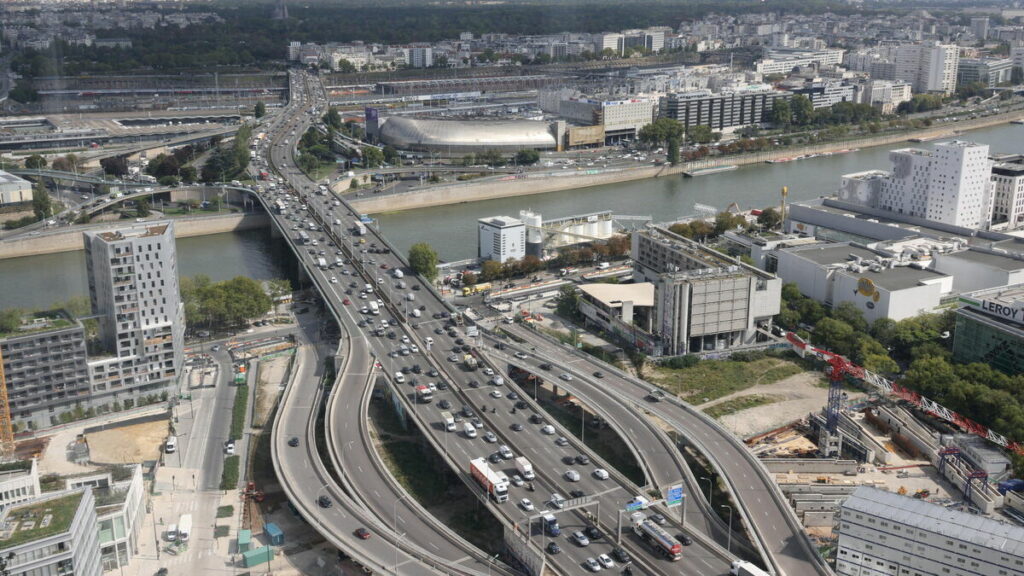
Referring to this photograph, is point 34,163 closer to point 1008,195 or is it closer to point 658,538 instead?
point 658,538

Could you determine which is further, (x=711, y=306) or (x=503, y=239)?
(x=503, y=239)

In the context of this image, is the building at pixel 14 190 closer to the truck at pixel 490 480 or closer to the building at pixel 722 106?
the truck at pixel 490 480

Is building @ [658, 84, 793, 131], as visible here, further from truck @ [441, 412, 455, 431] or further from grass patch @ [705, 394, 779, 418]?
truck @ [441, 412, 455, 431]

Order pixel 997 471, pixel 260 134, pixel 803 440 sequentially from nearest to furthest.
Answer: pixel 997 471 → pixel 803 440 → pixel 260 134

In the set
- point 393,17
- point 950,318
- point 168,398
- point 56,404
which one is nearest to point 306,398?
point 168,398

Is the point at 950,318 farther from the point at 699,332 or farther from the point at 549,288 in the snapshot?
the point at 549,288

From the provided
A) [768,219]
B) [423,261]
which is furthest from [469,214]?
[768,219]
